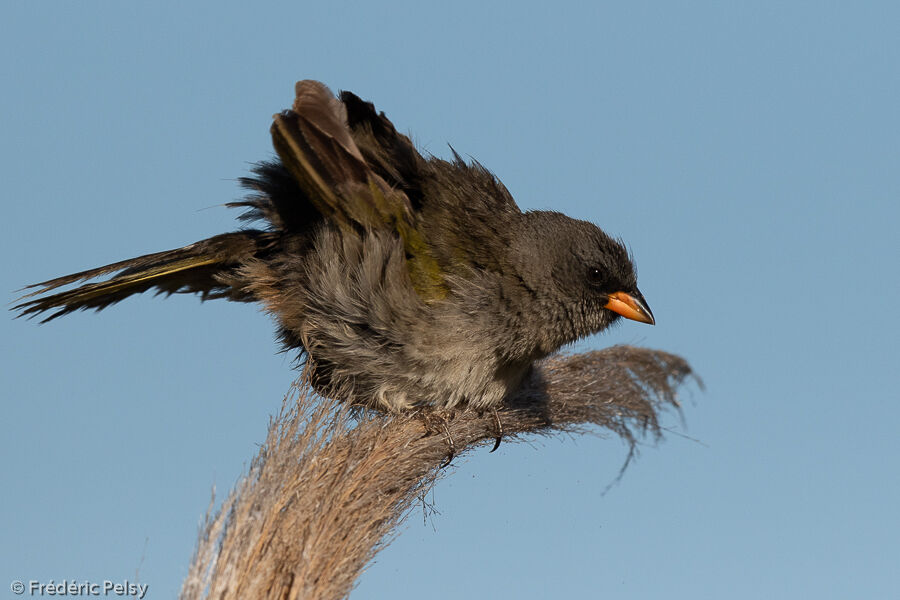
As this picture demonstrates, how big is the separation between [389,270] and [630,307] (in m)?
1.36

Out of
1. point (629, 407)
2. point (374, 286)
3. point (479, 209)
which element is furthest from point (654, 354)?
point (374, 286)

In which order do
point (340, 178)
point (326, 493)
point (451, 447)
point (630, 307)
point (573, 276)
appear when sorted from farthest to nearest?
point (630, 307) < point (573, 276) < point (451, 447) < point (340, 178) < point (326, 493)

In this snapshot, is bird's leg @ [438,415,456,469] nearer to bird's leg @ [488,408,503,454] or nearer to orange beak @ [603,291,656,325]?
bird's leg @ [488,408,503,454]

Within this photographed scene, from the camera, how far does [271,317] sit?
473 cm

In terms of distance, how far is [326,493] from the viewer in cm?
356

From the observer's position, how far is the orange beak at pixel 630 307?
4.89m

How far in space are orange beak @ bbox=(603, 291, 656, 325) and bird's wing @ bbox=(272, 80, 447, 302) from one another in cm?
99

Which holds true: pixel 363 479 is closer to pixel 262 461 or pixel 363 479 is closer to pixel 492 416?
pixel 262 461

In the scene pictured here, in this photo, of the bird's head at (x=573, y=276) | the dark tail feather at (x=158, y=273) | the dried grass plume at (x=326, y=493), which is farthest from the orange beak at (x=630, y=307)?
the dark tail feather at (x=158, y=273)

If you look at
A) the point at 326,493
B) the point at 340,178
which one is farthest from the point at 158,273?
the point at 326,493

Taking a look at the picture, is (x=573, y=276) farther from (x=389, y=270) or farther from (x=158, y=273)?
(x=158, y=273)

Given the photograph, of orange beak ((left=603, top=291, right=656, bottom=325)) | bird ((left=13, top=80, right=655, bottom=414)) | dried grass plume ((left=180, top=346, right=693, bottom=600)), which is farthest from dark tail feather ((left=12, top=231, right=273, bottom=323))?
orange beak ((left=603, top=291, right=656, bottom=325))

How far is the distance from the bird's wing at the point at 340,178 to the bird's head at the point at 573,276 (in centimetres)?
52

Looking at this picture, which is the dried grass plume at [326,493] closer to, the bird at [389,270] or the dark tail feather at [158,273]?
the bird at [389,270]
